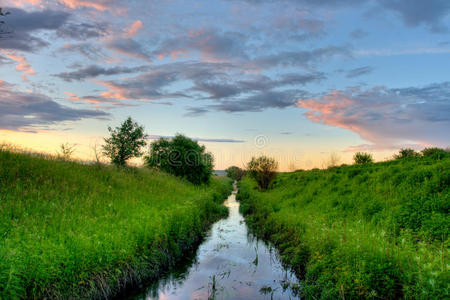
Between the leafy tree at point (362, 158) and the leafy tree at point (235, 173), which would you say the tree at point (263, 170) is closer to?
the leafy tree at point (362, 158)

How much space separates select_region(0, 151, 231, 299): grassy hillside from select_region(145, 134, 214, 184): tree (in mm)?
15406

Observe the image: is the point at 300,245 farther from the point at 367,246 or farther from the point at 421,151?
the point at 421,151

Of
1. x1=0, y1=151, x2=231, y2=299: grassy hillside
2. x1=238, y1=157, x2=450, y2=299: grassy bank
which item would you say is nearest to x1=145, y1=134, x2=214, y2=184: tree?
x1=0, y1=151, x2=231, y2=299: grassy hillside

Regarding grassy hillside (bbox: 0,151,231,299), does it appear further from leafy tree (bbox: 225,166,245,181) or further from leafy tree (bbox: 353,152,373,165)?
leafy tree (bbox: 225,166,245,181)

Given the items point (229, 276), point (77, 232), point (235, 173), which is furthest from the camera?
point (235, 173)

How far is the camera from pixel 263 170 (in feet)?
101

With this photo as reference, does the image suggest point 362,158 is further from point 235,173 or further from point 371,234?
point 235,173

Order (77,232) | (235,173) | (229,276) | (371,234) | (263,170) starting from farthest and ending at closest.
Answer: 1. (235,173)
2. (263,170)
3. (229,276)
4. (77,232)
5. (371,234)

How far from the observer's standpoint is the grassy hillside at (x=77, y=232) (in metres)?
6.71

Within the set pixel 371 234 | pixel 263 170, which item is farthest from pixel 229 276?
pixel 263 170

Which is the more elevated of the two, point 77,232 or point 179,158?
point 179,158

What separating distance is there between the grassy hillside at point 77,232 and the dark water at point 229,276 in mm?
775

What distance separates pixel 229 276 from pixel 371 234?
4.94 meters

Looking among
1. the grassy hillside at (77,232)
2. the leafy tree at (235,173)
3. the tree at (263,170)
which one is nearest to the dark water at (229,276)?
the grassy hillside at (77,232)
